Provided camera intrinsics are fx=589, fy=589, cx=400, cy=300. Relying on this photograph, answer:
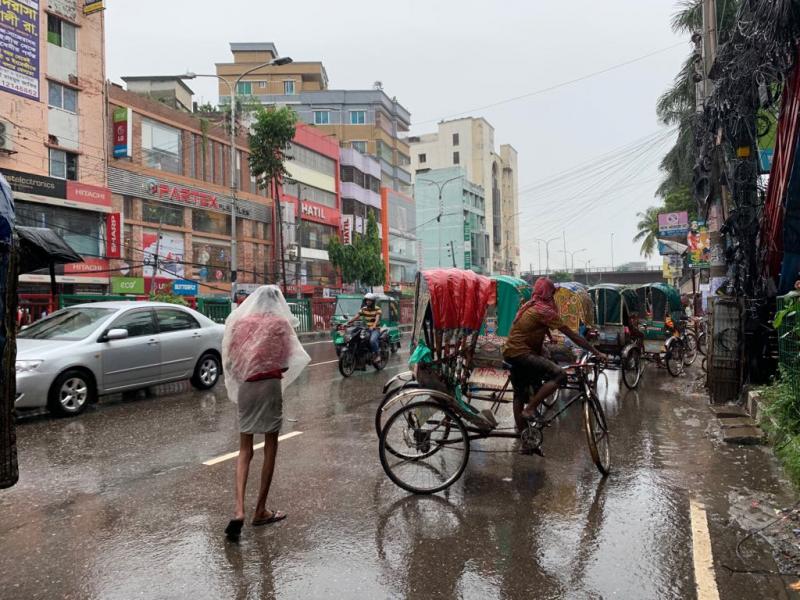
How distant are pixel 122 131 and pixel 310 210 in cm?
1710

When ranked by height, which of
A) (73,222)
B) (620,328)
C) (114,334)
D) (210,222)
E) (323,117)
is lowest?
(620,328)

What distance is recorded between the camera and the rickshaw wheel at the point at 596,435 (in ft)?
18.2

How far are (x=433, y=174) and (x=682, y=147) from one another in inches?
2018

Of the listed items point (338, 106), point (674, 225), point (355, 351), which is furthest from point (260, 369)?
point (338, 106)

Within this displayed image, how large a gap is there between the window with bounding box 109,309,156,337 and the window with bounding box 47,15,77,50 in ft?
79.6

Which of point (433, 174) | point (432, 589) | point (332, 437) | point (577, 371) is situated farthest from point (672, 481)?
point (433, 174)

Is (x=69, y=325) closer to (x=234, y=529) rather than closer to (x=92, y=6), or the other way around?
(x=234, y=529)

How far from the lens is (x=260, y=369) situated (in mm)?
4344

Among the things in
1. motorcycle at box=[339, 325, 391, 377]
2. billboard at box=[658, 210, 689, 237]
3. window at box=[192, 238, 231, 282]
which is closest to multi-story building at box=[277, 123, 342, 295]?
window at box=[192, 238, 231, 282]

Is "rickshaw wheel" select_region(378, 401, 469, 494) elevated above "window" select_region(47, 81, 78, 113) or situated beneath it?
Answer: situated beneath

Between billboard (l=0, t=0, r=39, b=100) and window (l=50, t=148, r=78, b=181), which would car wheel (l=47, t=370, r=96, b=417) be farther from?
billboard (l=0, t=0, r=39, b=100)

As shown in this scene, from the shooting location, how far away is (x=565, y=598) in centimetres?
332

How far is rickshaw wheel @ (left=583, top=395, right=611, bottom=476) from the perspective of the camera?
5551 mm

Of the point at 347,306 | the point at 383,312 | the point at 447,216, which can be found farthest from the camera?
the point at 447,216
